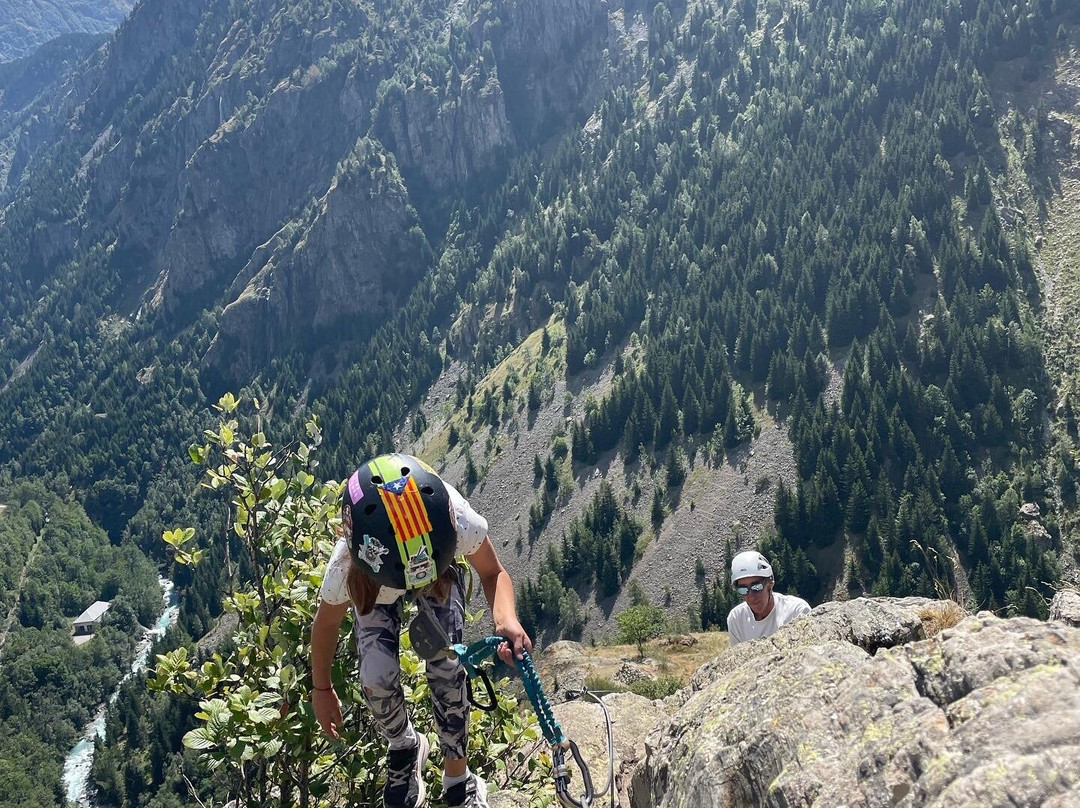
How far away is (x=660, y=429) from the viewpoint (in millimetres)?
147375

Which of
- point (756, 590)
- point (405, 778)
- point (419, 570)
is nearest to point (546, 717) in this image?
point (419, 570)

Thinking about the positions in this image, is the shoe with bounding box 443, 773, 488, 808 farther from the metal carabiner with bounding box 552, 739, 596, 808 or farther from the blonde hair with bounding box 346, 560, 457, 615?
the blonde hair with bounding box 346, 560, 457, 615

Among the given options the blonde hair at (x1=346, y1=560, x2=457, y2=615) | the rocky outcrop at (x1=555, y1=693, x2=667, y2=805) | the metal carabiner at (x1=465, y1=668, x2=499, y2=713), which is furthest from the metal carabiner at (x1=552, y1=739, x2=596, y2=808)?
the rocky outcrop at (x1=555, y1=693, x2=667, y2=805)

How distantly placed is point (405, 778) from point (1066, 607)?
7318 millimetres

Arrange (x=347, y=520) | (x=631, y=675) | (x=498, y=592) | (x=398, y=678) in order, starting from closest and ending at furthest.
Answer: (x=347, y=520) → (x=398, y=678) → (x=498, y=592) → (x=631, y=675)

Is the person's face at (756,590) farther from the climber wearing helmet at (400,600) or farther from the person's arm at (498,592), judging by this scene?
the climber wearing helmet at (400,600)

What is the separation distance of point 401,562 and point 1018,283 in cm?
16094

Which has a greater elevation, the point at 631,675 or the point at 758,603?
the point at 758,603

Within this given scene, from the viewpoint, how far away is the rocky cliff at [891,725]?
4.71 metres

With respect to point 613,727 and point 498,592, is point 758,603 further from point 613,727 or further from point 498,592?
point 498,592

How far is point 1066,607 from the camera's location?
834cm

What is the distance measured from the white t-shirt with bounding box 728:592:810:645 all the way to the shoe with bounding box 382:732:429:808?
20.8 feet

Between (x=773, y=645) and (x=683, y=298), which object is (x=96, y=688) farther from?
(x=773, y=645)

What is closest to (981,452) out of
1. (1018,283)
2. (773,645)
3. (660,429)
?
(1018,283)
